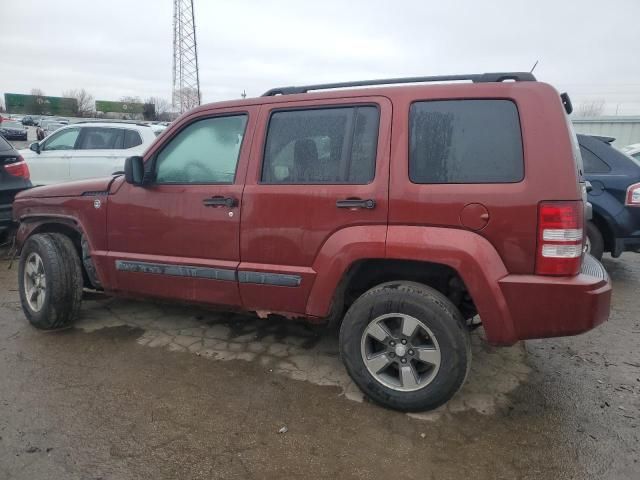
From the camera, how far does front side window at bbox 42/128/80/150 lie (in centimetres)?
866

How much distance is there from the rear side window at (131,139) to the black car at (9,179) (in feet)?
8.60

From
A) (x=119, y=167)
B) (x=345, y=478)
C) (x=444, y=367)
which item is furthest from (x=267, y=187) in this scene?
(x=119, y=167)

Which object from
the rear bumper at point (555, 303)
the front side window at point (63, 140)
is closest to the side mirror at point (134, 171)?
the rear bumper at point (555, 303)

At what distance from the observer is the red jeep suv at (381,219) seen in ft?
7.82

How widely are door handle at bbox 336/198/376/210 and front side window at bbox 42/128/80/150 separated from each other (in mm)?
7723

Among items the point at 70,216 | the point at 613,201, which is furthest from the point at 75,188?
the point at 613,201

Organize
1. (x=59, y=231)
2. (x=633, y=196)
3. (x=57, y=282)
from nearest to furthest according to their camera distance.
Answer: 1. (x=57, y=282)
2. (x=59, y=231)
3. (x=633, y=196)

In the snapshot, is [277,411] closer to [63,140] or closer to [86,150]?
[86,150]

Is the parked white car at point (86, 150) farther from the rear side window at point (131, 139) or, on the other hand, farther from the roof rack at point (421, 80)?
the roof rack at point (421, 80)

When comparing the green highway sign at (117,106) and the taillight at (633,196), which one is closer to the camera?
the taillight at (633,196)

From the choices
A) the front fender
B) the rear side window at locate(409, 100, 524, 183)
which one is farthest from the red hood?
the rear side window at locate(409, 100, 524, 183)

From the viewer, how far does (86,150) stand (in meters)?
8.53

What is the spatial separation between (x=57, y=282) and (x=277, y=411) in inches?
86.3

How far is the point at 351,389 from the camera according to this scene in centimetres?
299
